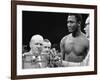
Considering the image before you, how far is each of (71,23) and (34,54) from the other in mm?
426

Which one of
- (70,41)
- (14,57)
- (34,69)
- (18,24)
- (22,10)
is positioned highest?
(22,10)

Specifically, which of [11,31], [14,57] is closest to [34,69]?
[14,57]

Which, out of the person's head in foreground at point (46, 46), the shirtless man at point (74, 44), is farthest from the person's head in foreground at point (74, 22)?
the person's head in foreground at point (46, 46)

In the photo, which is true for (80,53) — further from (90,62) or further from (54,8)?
(54,8)

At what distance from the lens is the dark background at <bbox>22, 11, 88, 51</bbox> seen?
1582mm

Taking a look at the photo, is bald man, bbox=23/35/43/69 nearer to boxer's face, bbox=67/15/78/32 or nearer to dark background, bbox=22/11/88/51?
dark background, bbox=22/11/88/51

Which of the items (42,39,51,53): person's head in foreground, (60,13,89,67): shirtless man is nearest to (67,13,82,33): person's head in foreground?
(60,13,89,67): shirtless man

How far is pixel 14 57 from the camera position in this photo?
1544mm

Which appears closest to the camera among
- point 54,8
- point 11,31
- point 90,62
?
point 11,31

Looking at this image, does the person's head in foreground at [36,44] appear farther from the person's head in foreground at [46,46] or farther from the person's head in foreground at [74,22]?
the person's head in foreground at [74,22]

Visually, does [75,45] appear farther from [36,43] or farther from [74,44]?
[36,43]

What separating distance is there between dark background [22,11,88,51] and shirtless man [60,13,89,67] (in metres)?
0.05

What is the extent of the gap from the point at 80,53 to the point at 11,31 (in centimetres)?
63

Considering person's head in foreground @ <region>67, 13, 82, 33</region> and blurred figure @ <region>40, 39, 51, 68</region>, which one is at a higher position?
person's head in foreground @ <region>67, 13, 82, 33</region>
